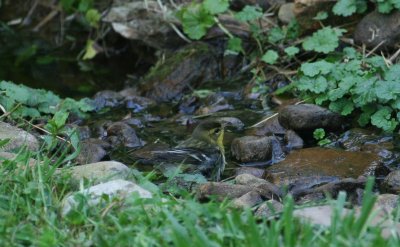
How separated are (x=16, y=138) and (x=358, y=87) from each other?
8.54ft

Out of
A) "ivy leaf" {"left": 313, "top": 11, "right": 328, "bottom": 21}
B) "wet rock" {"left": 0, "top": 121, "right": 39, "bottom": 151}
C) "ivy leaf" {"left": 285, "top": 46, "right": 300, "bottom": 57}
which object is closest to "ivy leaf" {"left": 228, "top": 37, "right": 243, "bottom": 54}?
"ivy leaf" {"left": 285, "top": 46, "right": 300, "bottom": 57}

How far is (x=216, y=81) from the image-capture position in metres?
8.23

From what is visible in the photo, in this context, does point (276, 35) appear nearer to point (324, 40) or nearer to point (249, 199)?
point (324, 40)

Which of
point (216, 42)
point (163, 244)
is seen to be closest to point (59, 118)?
point (163, 244)

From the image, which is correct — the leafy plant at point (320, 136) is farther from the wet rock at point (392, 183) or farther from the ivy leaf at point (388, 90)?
the wet rock at point (392, 183)

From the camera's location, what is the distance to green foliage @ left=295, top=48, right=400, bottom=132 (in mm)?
6036

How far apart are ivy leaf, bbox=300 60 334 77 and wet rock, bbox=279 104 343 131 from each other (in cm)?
32

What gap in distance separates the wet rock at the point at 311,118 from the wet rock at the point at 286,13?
1739 millimetres

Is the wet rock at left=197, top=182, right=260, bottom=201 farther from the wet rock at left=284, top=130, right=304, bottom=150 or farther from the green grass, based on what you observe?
the wet rock at left=284, top=130, right=304, bottom=150

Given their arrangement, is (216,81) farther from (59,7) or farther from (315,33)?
(59,7)

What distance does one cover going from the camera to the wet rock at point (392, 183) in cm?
516

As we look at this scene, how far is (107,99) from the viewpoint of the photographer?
26.8 ft

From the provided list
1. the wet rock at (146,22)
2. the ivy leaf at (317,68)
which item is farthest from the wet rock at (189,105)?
the ivy leaf at (317,68)

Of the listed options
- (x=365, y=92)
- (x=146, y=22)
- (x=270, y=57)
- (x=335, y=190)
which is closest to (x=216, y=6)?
(x=270, y=57)
